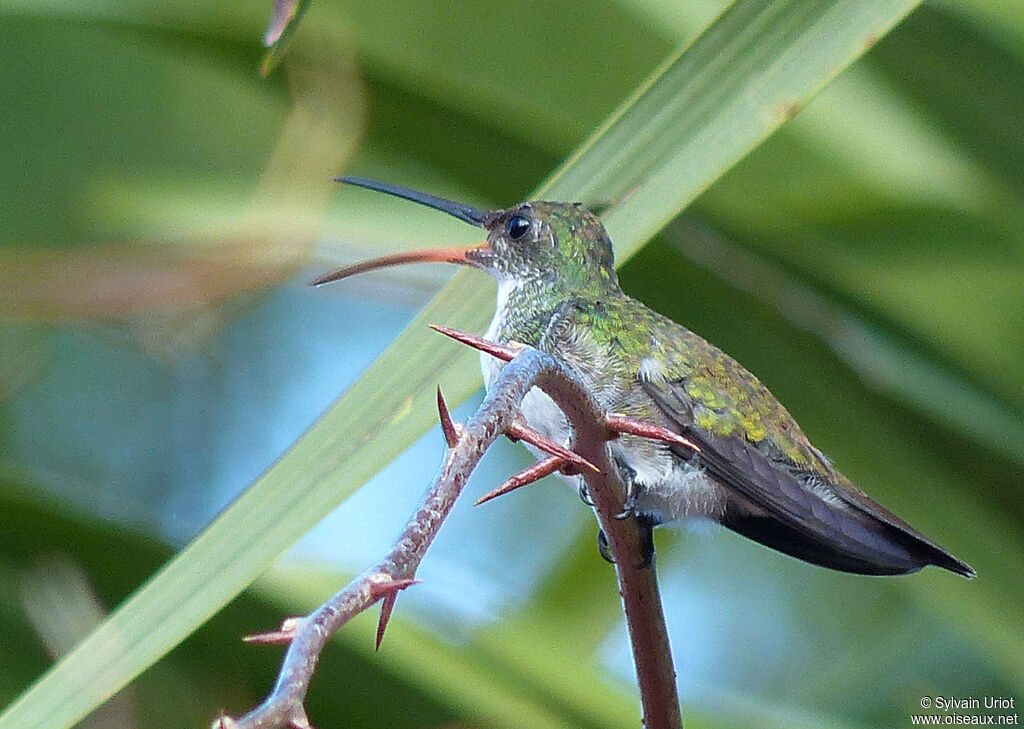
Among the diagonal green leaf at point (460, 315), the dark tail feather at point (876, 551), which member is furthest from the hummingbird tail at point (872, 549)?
the diagonal green leaf at point (460, 315)

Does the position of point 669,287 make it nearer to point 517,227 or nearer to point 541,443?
point 517,227

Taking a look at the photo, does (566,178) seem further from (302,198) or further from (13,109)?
(13,109)

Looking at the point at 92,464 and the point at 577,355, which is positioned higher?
the point at 92,464

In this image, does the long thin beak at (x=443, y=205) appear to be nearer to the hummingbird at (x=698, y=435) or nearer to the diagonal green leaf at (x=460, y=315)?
the hummingbird at (x=698, y=435)

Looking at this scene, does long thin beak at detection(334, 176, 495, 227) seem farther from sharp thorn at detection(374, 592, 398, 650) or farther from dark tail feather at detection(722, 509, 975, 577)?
sharp thorn at detection(374, 592, 398, 650)

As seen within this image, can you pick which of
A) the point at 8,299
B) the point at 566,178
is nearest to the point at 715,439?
the point at 566,178

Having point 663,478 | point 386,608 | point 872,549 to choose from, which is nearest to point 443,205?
point 663,478
